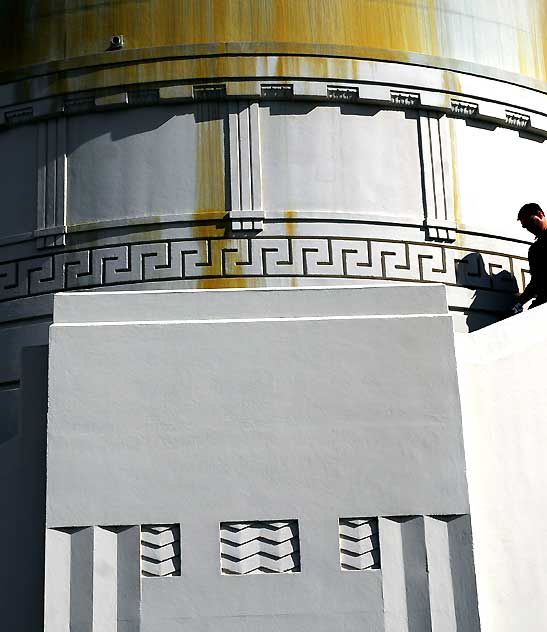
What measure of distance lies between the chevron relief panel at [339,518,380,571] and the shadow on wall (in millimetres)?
3986

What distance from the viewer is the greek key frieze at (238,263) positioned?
12.0 meters

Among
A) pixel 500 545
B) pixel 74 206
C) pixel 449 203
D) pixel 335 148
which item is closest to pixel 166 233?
pixel 74 206

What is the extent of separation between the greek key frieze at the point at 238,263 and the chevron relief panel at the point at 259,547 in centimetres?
366

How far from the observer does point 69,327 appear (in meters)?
9.17

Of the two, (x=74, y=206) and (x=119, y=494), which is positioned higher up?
(x=74, y=206)

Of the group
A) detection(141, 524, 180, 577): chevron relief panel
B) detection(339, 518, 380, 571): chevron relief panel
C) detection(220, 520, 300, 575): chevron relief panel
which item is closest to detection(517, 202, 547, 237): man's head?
detection(339, 518, 380, 571): chevron relief panel

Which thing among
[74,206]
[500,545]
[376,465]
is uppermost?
[74,206]

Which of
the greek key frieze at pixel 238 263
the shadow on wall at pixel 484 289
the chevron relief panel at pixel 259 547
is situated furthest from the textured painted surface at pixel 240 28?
the chevron relief panel at pixel 259 547

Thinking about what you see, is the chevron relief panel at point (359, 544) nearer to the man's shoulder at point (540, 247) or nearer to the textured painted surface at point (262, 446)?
the textured painted surface at point (262, 446)

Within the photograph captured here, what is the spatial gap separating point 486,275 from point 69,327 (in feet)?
16.1

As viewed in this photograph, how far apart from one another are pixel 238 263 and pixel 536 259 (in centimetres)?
269

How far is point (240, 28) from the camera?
12609 millimetres

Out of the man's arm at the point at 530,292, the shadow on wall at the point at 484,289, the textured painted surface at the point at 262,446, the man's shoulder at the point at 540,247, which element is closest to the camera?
the textured painted surface at the point at 262,446

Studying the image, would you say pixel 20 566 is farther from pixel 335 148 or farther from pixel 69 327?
pixel 335 148
